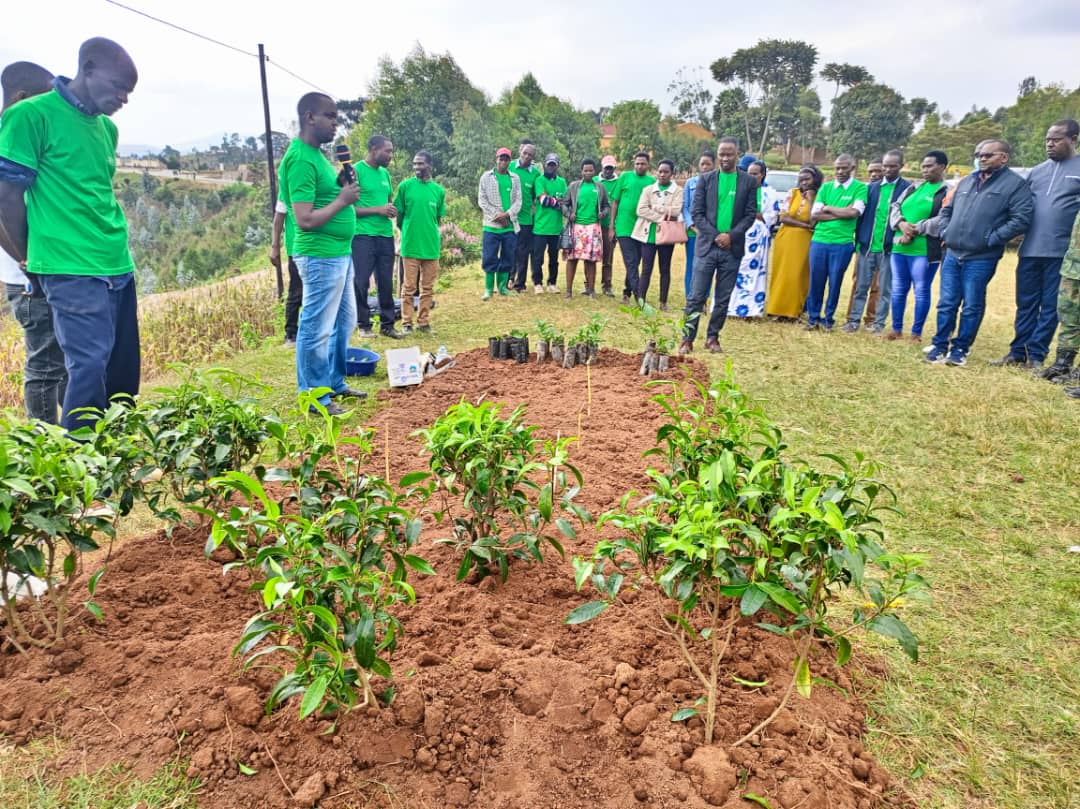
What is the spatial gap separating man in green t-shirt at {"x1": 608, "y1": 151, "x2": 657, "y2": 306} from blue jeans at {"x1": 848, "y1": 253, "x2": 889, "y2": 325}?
7.93 feet

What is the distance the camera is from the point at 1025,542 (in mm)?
2838

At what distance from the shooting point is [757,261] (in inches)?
286

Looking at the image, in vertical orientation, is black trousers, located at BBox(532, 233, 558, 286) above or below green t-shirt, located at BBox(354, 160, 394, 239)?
below

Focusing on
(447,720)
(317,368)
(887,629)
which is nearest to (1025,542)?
(887,629)

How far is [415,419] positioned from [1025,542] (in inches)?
127

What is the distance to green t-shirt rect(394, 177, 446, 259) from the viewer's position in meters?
6.38

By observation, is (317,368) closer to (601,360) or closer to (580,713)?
(601,360)

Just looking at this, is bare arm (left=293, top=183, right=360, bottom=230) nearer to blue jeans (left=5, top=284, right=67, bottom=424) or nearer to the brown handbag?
blue jeans (left=5, top=284, right=67, bottom=424)

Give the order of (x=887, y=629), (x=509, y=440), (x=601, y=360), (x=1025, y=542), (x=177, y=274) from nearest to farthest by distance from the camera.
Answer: (x=887, y=629), (x=509, y=440), (x=1025, y=542), (x=601, y=360), (x=177, y=274)

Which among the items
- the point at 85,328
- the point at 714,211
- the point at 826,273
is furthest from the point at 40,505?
the point at 826,273

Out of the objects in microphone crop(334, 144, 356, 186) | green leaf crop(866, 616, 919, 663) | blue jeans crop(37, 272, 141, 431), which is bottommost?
green leaf crop(866, 616, 919, 663)

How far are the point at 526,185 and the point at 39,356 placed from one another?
242 inches

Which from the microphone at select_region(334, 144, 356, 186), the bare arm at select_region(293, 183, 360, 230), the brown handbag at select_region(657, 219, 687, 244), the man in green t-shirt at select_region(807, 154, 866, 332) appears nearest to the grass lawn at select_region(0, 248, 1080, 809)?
the man in green t-shirt at select_region(807, 154, 866, 332)

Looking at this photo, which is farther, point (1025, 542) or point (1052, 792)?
point (1025, 542)
